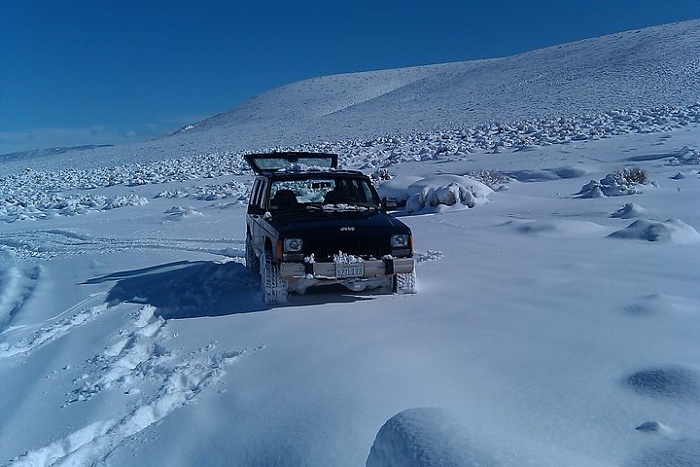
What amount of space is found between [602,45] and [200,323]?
69.2 meters

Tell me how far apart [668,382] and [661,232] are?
5.72 m

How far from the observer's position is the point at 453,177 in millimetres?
15234

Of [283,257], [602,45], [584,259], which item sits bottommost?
[584,259]

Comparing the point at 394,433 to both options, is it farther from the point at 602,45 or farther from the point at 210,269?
the point at 602,45

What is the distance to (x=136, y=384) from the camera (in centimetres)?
494

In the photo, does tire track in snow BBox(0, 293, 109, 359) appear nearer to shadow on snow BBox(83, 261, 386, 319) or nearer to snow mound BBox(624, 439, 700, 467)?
shadow on snow BBox(83, 261, 386, 319)

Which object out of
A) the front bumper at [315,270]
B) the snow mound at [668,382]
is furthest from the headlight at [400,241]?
the snow mound at [668,382]

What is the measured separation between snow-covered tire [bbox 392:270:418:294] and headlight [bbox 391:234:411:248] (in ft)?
1.18

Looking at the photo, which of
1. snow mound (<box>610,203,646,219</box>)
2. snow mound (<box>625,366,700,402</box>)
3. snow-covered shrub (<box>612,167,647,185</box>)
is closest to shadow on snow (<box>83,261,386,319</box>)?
snow mound (<box>625,366,700,402</box>)

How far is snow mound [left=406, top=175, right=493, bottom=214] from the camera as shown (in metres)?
13.9

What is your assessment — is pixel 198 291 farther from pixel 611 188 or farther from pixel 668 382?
pixel 611 188

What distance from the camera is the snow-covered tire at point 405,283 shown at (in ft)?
23.4

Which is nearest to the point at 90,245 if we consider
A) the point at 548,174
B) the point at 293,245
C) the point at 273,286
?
the point at 273,286

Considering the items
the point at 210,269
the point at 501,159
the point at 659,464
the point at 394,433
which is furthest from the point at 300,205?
the point at 501,159
